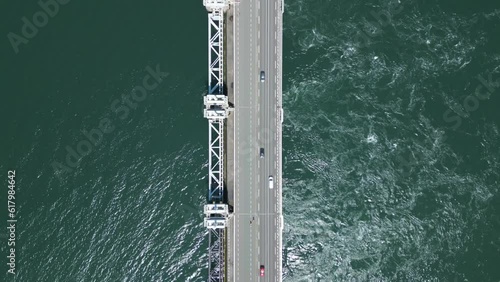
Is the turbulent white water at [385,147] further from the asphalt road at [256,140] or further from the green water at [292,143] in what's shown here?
the asphalt road at [256,140]

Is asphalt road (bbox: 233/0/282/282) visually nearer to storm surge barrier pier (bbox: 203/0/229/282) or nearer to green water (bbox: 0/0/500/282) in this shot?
storm surge barrier pier (bbox: 203/0/229/282)

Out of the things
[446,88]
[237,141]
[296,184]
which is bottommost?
[296,184]

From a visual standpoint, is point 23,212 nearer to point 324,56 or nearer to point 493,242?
point 324,56

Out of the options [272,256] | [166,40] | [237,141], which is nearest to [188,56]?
[166,40]

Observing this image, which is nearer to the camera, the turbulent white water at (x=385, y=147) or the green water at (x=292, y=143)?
the green water at (x=292, y=143)

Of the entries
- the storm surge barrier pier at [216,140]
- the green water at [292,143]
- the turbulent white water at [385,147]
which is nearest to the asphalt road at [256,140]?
the storm surge barrier pier at [216,140]

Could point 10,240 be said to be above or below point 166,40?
below

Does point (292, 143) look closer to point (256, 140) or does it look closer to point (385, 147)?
point (256, 140)
